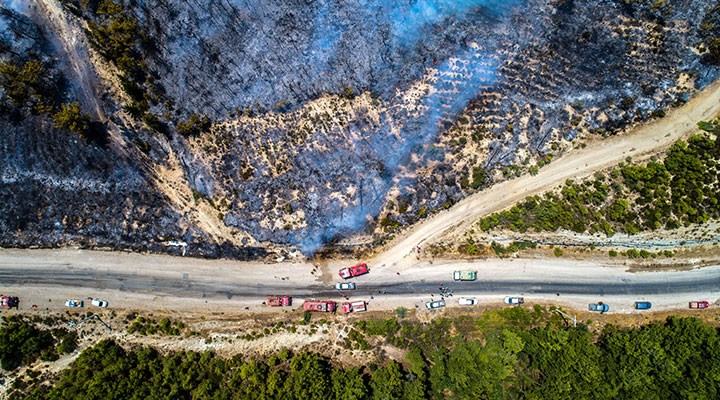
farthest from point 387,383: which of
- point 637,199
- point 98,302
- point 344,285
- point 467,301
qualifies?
point 98,302

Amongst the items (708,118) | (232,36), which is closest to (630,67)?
(708,118)

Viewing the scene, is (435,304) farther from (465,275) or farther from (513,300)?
(513,300)

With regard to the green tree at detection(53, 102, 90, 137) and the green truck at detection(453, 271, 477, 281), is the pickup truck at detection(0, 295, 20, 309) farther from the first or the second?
the green truck at detection(453, 271, 477, 281)

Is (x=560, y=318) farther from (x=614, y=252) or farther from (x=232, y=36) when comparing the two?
(x=232, y=36)

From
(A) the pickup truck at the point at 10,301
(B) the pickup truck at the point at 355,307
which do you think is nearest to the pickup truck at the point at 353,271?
(B) the pickup truck at the point at 355,307

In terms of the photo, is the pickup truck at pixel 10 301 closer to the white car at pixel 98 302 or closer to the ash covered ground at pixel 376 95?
the ash covered ground at pixel 376 95

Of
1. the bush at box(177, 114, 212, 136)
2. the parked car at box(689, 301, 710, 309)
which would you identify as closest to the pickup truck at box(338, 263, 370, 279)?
the bush at box(177, 114, 212, 136)
